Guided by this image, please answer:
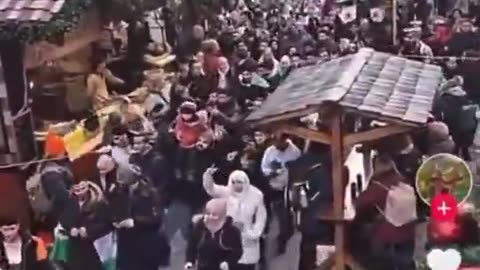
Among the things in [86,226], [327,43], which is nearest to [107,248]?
[86,226]

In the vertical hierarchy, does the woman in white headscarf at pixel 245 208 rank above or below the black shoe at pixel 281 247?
above

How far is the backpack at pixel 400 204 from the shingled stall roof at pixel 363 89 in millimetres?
116

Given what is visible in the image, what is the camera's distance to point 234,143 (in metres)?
1.53

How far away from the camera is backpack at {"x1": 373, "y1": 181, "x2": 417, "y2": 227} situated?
1.50 meters

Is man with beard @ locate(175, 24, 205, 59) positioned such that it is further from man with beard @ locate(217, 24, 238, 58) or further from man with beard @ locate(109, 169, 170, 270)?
man with beard @ locate(109, 169, 170, 270)

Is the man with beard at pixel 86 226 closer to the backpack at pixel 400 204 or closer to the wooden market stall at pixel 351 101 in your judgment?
the wooden market stall at pixel 351 101

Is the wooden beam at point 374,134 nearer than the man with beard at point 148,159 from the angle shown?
Yes

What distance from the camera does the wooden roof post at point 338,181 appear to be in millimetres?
1448

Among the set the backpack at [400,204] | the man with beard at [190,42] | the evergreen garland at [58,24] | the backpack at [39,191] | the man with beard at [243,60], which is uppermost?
the evergreen garland at [58,24]

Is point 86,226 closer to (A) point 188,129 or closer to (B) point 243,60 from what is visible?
(A) point 188,129

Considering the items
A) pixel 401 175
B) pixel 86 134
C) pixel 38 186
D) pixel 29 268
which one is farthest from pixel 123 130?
pixel 401 175

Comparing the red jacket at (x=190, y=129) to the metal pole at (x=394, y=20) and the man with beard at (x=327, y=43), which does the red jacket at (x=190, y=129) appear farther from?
the metal pole at (x=394, y=20)

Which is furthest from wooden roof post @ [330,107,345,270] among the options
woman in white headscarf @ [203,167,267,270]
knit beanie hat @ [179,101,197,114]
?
knit beanie hat @ [179,101,197,114]

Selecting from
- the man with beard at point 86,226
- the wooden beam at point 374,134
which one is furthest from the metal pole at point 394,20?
the man with beard at point 86,226
